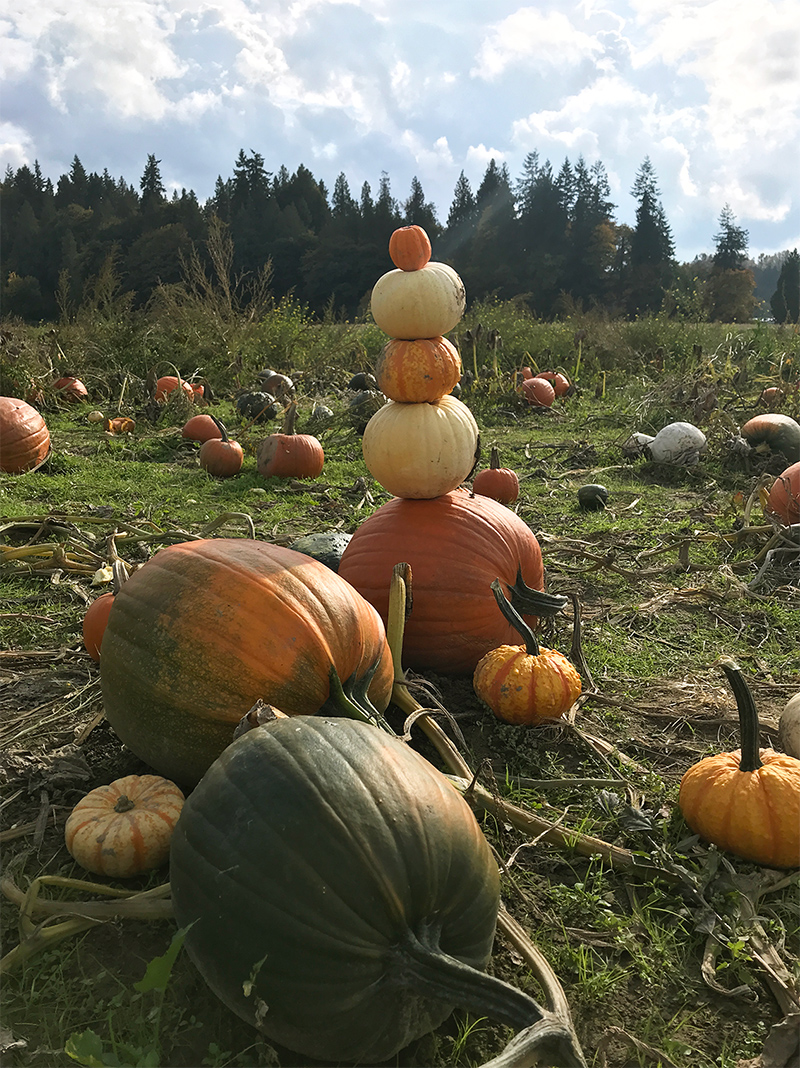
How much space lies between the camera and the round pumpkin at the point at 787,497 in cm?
516

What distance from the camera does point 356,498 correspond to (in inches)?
261

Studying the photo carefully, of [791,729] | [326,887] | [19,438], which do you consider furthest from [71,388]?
[326,887]

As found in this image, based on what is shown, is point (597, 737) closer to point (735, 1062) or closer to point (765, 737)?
point (765, 737)

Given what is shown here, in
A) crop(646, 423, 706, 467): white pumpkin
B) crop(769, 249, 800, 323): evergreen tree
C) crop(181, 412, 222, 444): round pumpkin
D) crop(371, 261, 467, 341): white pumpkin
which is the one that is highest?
crop(769, 249, 800, 323): evergreen tree

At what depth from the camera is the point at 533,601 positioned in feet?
10.1

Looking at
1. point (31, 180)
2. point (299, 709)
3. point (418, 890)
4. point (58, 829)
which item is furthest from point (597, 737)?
point (31, 180)

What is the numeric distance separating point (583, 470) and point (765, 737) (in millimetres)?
5366

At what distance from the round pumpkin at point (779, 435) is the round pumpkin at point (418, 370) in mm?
5598

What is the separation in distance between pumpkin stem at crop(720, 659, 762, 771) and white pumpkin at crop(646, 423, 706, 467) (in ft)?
19.9

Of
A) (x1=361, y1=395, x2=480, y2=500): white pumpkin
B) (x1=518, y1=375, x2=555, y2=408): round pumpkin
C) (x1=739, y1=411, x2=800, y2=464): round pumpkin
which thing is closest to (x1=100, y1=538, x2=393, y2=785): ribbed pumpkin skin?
(x1=361, y1=395, x2=480, y2=500): white pumpkin

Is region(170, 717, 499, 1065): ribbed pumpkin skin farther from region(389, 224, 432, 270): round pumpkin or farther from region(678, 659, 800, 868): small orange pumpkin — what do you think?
region(389, 224, 432, 270): round pumpkin

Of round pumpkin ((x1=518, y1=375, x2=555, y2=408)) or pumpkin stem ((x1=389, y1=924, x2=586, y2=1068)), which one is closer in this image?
pumpkin stem ((x1=389, y1=924, x2=586, y2=1068))

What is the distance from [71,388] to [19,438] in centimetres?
427

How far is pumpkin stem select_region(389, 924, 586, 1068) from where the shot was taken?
130cm
